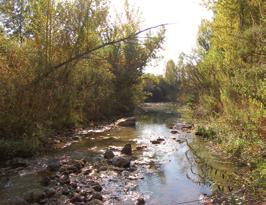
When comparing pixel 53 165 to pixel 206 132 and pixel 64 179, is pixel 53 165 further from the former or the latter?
pixel 206 132

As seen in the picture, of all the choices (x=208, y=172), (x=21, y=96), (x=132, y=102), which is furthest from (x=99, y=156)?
(x=132, y=102)

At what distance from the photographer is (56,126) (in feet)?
46.0

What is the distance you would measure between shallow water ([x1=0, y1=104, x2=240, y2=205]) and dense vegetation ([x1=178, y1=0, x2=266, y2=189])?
726 millimetres

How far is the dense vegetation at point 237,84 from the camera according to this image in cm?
622

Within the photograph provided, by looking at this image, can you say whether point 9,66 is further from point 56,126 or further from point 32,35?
point 56,126

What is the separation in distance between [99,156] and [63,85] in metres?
3.52

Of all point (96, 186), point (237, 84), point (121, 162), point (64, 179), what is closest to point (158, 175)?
point (121, 162)

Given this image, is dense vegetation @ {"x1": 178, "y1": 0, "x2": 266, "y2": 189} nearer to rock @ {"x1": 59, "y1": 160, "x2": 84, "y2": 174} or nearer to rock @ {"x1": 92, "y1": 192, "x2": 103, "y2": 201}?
rock @ {"x1": 92, "y1": 192, "x2": 103, "y2": 201}

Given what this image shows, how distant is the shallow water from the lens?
23.0ft

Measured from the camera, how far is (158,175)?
344 inches

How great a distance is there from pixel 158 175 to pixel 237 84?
3605mm

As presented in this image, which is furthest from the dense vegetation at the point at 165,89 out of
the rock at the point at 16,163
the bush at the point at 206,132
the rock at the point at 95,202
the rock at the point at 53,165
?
the rock at the point at 95,202

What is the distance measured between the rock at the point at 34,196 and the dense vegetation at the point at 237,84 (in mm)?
4197

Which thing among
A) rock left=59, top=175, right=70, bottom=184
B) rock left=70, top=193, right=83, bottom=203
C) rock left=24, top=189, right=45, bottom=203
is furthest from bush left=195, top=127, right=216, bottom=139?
rock left=24, top=189, right=45, bottom=203
